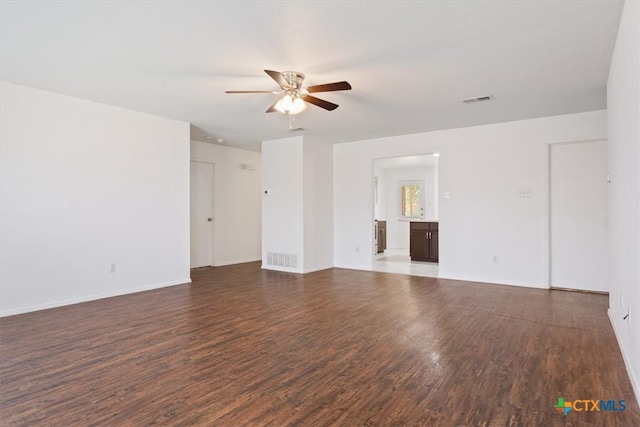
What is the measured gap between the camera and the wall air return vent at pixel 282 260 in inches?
261

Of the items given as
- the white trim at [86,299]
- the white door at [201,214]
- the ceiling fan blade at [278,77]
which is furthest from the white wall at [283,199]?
the ceiling fan blade at [278,77]

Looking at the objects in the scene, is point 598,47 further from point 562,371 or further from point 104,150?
point 104,150

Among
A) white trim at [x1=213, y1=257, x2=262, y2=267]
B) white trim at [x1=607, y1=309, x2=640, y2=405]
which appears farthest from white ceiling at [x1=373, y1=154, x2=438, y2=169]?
white trim at [x1=607, y1=309, x2=640, y2=405]

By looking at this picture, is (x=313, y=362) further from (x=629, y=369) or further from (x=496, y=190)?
(x=496, y=190)

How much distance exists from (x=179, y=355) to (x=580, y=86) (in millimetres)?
4725

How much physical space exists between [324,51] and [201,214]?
5068mm

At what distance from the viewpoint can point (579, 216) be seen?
197 inches

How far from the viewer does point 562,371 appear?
248cm

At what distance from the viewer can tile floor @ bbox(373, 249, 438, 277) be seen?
21.6 ft

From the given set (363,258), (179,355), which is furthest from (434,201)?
(179,355)

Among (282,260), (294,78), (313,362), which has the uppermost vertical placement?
(294,78)

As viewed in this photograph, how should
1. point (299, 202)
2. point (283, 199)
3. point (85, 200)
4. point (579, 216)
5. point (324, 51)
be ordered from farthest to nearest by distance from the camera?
point (283, 199)
point (299, 202)
point (579, 216)
point (85, 200)
point (324, 51)

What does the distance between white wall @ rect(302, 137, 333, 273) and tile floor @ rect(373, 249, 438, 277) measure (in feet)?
3.58

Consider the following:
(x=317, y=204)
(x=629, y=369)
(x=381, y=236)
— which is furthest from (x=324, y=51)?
(x=381, y=236)
